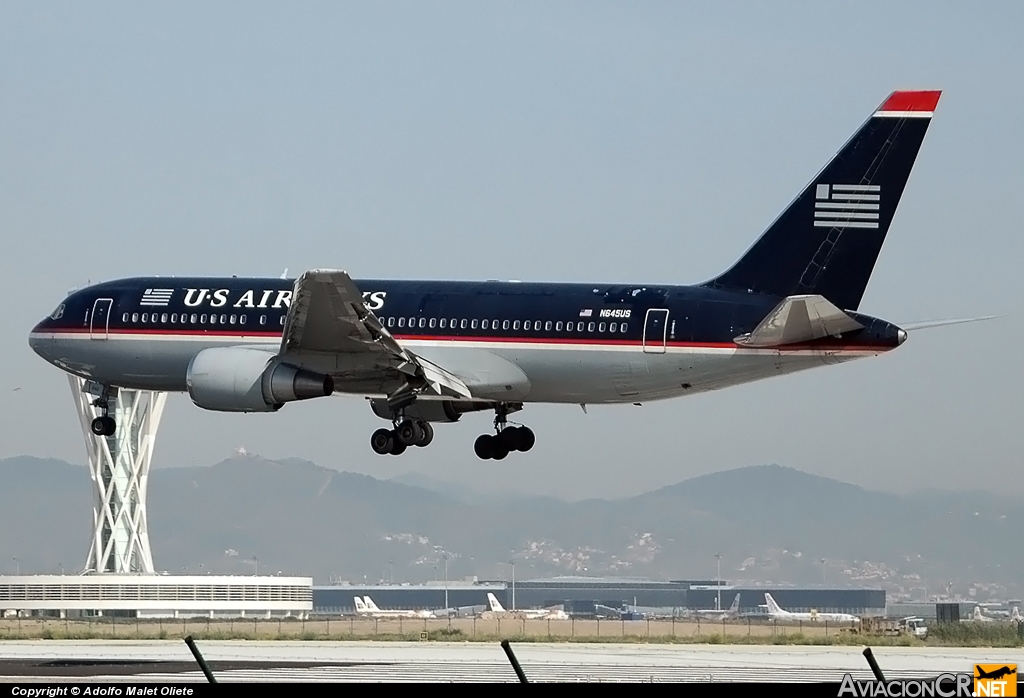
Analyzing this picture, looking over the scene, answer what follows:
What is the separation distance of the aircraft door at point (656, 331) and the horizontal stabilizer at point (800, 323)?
2.37m

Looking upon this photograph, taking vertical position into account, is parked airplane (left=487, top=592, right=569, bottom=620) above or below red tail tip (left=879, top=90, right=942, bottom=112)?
above

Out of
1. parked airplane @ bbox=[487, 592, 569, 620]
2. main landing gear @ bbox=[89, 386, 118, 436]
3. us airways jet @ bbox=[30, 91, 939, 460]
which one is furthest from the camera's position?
parked airplane @ bbox=[487, 592, 569, 620]

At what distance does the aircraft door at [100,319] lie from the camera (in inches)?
2105

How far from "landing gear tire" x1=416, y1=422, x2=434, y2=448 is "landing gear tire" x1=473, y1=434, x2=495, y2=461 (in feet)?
8.22

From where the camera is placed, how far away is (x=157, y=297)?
175 feet

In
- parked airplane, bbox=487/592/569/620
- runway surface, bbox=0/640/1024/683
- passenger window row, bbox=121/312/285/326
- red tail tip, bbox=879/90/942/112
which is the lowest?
runway surface, bbox=0/640/1024/683

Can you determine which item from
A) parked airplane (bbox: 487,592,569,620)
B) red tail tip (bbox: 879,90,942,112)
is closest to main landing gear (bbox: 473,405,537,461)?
red tail tip (bbox: 879,90,942,112)

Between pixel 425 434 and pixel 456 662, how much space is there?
42.2 feet

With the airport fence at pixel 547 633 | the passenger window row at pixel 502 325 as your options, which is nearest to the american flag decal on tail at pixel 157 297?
the passenger window row at pixel 502 325

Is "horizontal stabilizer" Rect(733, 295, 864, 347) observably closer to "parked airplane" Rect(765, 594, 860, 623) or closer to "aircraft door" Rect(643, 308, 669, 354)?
"aircraft door" Rect(643, 308, 669, 354)

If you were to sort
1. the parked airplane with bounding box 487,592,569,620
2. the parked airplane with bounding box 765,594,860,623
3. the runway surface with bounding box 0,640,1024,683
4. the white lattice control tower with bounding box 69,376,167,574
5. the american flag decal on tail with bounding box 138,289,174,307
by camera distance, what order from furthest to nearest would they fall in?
the white lattice control tower with bounding box 69,376,167,574 → the parked airplane with bounding box 487,592,569,620 → the parked airplane with bounding box 765,594,860,623 → the american flag decal on tail with bounding box 138,289,174,307 → the runway surface with bounding box 0,640,1024,683

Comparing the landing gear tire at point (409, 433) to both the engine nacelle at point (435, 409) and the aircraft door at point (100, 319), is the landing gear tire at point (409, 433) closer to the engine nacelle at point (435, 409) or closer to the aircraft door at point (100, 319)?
the engine nacelle at point (435, 409)

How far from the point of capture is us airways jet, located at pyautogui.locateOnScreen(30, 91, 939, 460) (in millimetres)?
47094

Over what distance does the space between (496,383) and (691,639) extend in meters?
13.7
